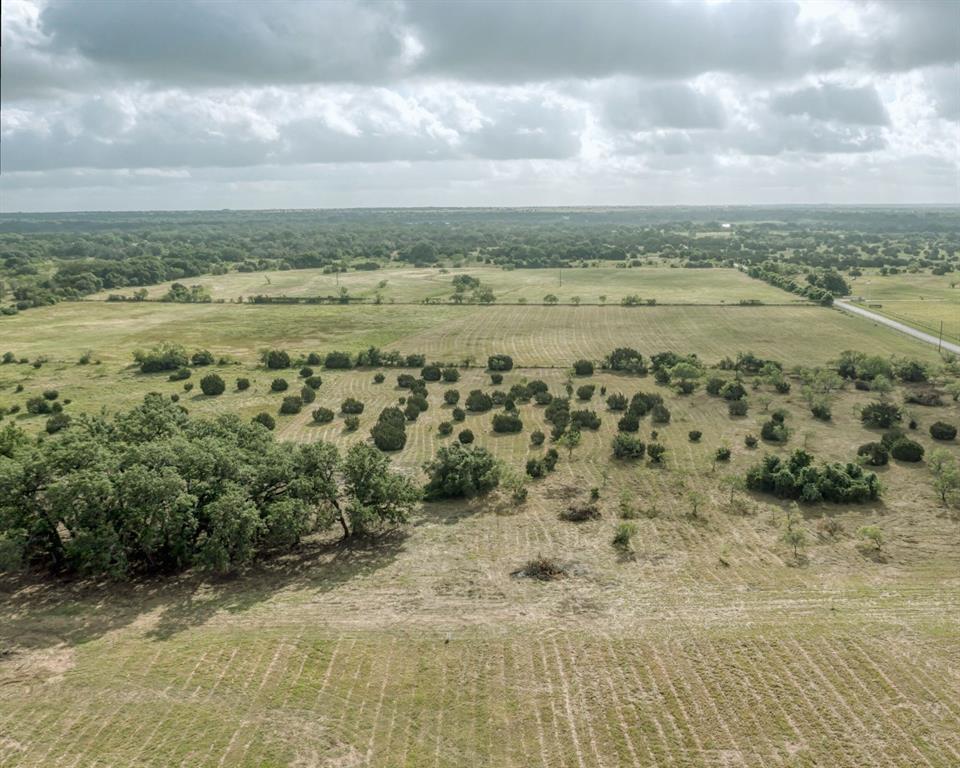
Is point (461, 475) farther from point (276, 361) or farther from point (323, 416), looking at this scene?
point (276, 361)

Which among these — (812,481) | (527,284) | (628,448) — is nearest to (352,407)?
(628,448)

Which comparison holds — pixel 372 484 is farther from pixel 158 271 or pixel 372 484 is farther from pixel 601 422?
pixel 158 271

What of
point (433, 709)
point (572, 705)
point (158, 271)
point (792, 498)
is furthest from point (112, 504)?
point (158, 271)

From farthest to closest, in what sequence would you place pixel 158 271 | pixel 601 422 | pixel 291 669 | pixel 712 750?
pixel 158 271
pixel 601 422
pixel 291 669
pixel 712 750

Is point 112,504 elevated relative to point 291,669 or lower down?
elevated

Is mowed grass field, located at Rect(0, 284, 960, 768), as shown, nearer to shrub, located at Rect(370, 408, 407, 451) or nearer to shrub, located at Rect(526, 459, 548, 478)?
shrub, located at Rect(526, 459, 548, 478)

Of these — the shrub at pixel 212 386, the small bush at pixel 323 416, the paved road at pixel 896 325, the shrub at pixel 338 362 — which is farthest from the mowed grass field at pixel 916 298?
the shrub at pixel 212 386

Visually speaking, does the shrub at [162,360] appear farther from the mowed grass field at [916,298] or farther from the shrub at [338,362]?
the mowed grass field at [916,298]
